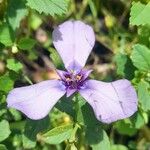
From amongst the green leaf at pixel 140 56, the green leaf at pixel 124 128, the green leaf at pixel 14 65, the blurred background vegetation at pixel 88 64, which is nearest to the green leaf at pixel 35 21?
the blurred background vegetation at pixel 88 64

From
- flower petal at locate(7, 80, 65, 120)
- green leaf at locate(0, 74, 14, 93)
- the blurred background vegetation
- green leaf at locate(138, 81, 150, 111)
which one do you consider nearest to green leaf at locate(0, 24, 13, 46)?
the blurred background vegetation

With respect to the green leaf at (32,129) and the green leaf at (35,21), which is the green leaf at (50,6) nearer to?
the green leaf at (32,129)

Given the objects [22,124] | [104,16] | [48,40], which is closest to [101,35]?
[104,16]

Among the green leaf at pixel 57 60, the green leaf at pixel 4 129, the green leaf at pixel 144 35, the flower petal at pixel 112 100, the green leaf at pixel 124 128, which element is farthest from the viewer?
the green leaf at pixel 124 128

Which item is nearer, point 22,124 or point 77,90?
point 77,90

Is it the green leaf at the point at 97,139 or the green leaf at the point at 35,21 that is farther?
the green leaf at the point at 35,21

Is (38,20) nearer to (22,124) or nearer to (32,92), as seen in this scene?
(22,124)
